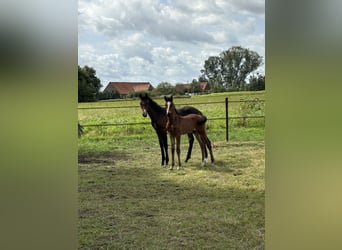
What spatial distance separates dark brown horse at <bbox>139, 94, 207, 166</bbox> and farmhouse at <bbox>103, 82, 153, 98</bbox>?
0.09 m

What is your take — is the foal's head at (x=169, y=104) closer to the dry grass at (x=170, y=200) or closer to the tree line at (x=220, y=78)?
the tree line at (x=220, y=78)

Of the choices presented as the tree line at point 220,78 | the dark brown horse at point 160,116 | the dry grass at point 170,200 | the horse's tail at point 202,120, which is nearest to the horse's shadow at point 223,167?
the dry grass at point 170,200

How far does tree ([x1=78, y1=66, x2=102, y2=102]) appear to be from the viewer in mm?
1879

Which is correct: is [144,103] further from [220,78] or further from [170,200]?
[170,200]

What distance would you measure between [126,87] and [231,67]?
0.60 metres

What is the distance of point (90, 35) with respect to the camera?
1925mm

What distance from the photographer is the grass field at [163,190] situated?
1757mm

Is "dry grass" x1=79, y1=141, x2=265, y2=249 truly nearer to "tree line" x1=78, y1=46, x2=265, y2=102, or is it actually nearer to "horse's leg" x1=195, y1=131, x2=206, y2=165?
"horse's leg" x1=195, y1=131, x2=206, y2=165

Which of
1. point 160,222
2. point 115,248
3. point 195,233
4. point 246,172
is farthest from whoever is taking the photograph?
point 246,172

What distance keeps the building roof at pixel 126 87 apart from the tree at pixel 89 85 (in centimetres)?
6

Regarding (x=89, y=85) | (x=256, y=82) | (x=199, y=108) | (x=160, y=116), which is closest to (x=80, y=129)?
(x=89, y=85)
